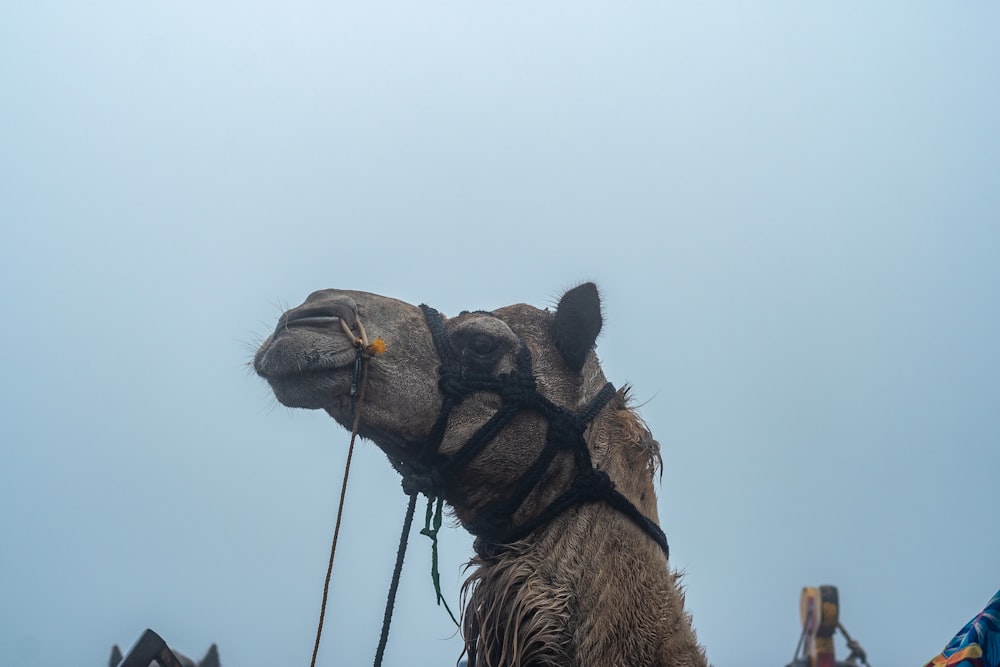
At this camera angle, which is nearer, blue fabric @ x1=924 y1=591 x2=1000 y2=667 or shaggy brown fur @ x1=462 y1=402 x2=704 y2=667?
blue fabric @ x1=924 y1=591 x2=1000 y2=667

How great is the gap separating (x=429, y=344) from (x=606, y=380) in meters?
0.53

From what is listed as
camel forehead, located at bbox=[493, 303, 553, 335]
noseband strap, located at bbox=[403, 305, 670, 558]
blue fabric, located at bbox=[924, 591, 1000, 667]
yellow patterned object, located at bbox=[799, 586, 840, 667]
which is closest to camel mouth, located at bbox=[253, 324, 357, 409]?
noseband strap, located at bbox=[403, 305, 670, 558]

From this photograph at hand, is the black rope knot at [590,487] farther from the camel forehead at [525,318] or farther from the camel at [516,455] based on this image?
the camel forehead at [525,318]

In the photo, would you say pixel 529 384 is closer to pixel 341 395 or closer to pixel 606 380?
pixel 606 380

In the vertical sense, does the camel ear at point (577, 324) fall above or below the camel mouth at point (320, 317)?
above

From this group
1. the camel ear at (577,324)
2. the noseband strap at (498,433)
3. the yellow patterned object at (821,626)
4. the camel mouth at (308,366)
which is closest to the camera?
the camel mouth at (308,366)

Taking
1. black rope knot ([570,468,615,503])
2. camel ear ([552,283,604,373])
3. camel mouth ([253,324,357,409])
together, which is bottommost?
black rope knot ([570,468,615,503])

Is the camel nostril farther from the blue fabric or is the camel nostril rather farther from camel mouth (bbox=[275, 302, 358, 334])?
the blue fabric

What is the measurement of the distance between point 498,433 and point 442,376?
199 millimetres

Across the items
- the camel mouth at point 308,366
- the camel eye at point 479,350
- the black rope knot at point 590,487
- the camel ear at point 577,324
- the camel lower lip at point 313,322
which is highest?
the camel ear at point 577,324

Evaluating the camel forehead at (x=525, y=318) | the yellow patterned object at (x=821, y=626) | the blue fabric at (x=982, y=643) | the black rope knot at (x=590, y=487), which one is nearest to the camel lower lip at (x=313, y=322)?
the camel forehead at (x=525, y=318)

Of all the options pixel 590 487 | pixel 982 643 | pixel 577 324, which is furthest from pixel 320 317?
pixel 982 643

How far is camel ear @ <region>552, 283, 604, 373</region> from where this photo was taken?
7.29ft

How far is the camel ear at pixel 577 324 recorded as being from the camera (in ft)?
7.29
